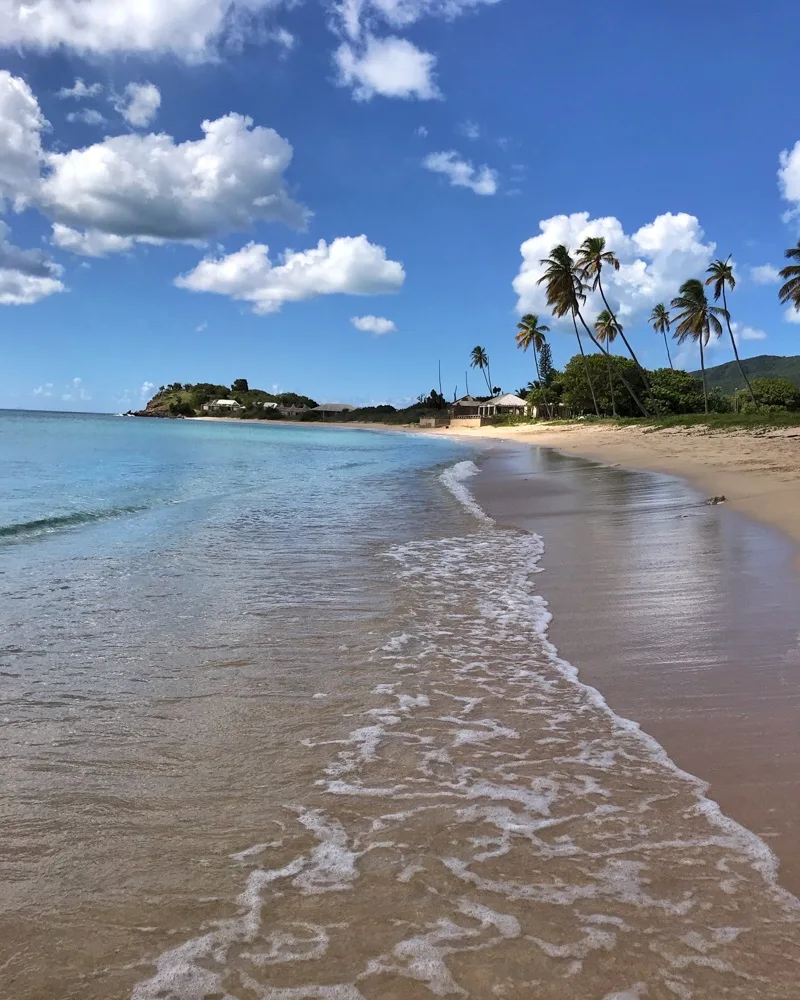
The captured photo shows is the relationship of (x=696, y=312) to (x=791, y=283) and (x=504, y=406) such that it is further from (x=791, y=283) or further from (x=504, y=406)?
(x=504, y=406)

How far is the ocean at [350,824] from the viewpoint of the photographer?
200 cm

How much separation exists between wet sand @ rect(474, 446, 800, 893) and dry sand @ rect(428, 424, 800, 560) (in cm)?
83

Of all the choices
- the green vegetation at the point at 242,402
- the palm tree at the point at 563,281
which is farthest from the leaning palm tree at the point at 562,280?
the green vegetation at the point at 242,402

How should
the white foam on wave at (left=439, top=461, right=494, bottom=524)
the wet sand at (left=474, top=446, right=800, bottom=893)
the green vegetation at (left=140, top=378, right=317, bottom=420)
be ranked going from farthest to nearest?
1. the green vegetation at (left=140, top=378, right=317, bottom=420)
2. the white foam on wave at (left=439, top=461, right=494, bottom=524)
3. the wet sand at (left=474, top=446, right=800, bottom=893)

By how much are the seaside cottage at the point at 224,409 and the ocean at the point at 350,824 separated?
169m

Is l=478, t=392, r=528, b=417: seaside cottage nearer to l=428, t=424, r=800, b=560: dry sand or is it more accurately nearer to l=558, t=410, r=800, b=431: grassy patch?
l=558, t=410, r=800, b=431: grassy patch

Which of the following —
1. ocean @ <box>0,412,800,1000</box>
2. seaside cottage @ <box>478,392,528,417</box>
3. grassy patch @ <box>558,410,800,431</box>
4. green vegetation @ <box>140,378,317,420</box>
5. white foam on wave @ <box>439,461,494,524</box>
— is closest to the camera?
ocean @ <box>0,412,800,1000</box>

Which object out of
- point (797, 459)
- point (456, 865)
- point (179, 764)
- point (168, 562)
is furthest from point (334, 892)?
point (797, 459)

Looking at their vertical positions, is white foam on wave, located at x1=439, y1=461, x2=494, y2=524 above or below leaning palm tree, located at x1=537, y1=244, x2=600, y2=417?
below

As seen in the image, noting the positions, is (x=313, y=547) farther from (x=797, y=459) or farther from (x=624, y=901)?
(x=797, y=459)

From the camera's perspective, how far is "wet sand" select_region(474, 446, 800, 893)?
300 cm

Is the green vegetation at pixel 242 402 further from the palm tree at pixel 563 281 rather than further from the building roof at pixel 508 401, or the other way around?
the palm tree at pixel 563 281

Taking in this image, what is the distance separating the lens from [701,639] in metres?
4.82

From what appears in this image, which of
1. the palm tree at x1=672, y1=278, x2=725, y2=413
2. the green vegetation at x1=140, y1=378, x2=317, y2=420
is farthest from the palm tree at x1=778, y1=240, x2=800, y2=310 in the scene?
the green vegetation at x1=140, y1=378, x2=317, y2=420
